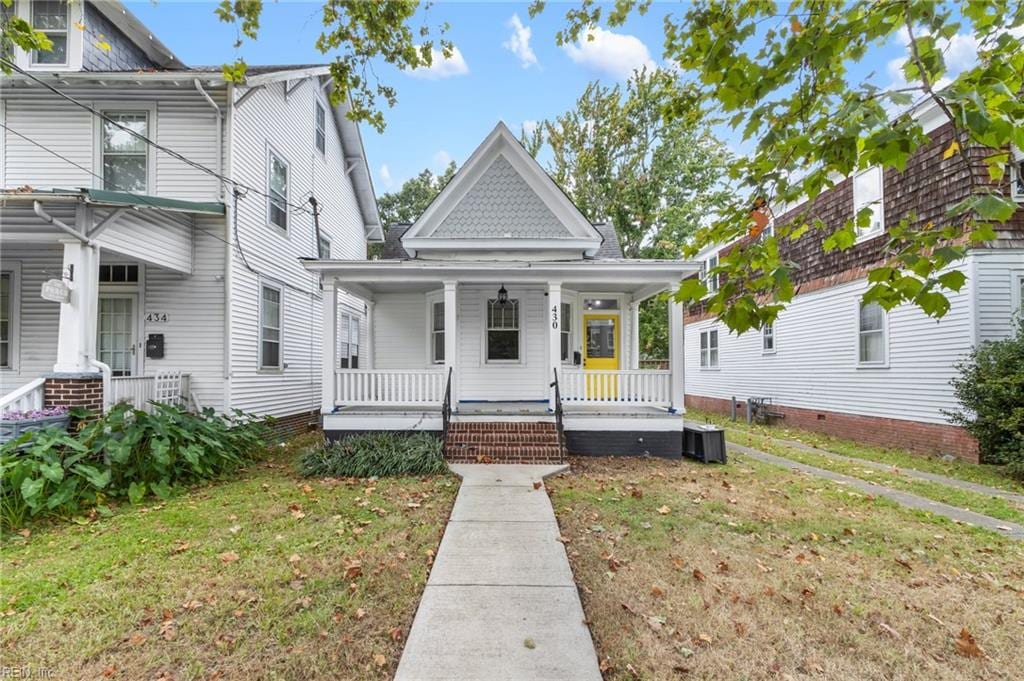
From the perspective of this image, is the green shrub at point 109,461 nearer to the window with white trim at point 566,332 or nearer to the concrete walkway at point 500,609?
the concrete walkway at point 500,609

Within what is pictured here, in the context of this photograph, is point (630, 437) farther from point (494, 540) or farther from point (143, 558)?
point (143, 558)

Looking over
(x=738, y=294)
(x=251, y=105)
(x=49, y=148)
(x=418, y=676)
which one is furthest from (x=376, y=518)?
(x=49, y=148)

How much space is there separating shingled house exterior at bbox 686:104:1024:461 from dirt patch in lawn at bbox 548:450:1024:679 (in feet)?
12.9

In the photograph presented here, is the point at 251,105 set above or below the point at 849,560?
above

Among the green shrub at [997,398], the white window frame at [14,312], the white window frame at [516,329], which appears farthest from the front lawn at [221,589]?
the green shrub at [997,398]

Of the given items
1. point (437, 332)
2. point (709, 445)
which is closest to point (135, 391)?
point (437, 332)

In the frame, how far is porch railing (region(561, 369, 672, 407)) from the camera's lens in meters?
9.00

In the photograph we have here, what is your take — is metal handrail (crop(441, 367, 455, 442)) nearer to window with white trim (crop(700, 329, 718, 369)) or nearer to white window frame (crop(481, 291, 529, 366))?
white window frame (crop(481, 291, 529, 366))

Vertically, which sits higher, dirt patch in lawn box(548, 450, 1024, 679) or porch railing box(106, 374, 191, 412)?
porch railing box(106, 374, 191, 412)

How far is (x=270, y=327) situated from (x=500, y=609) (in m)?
9.12

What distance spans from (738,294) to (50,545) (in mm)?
6353

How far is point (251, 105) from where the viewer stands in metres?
9.57

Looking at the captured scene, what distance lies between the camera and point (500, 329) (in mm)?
10570

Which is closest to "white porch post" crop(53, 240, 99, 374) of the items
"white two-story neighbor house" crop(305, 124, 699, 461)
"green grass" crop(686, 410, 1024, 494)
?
"white two-story neighbor house" crop(305, 124, 699, 461)
